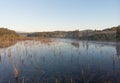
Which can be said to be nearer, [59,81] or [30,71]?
[59,81]

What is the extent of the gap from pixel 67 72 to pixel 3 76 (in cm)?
820

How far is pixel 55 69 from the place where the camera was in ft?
65.9

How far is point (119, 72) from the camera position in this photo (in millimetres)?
18531

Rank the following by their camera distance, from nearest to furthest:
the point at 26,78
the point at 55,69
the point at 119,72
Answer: the point at 26,78
the point at 119,72
the point at 55,69

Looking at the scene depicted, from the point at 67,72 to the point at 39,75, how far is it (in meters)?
3.85

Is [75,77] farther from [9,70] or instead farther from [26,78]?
[9,70]

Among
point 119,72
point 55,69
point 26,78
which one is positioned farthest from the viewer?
point 55,69

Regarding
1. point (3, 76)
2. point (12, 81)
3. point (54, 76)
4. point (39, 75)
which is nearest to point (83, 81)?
point (54, 76)

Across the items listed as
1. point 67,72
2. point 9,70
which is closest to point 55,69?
point 67,72

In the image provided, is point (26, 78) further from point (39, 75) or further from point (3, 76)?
point (3, 76)

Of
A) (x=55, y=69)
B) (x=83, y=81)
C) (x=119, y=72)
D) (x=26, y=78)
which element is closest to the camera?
(x=83, y=81)

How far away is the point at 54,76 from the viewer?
56.0 ft

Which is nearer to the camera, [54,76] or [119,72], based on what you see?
[54,76]

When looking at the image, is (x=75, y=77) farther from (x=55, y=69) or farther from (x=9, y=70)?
(x=9, y=70)
